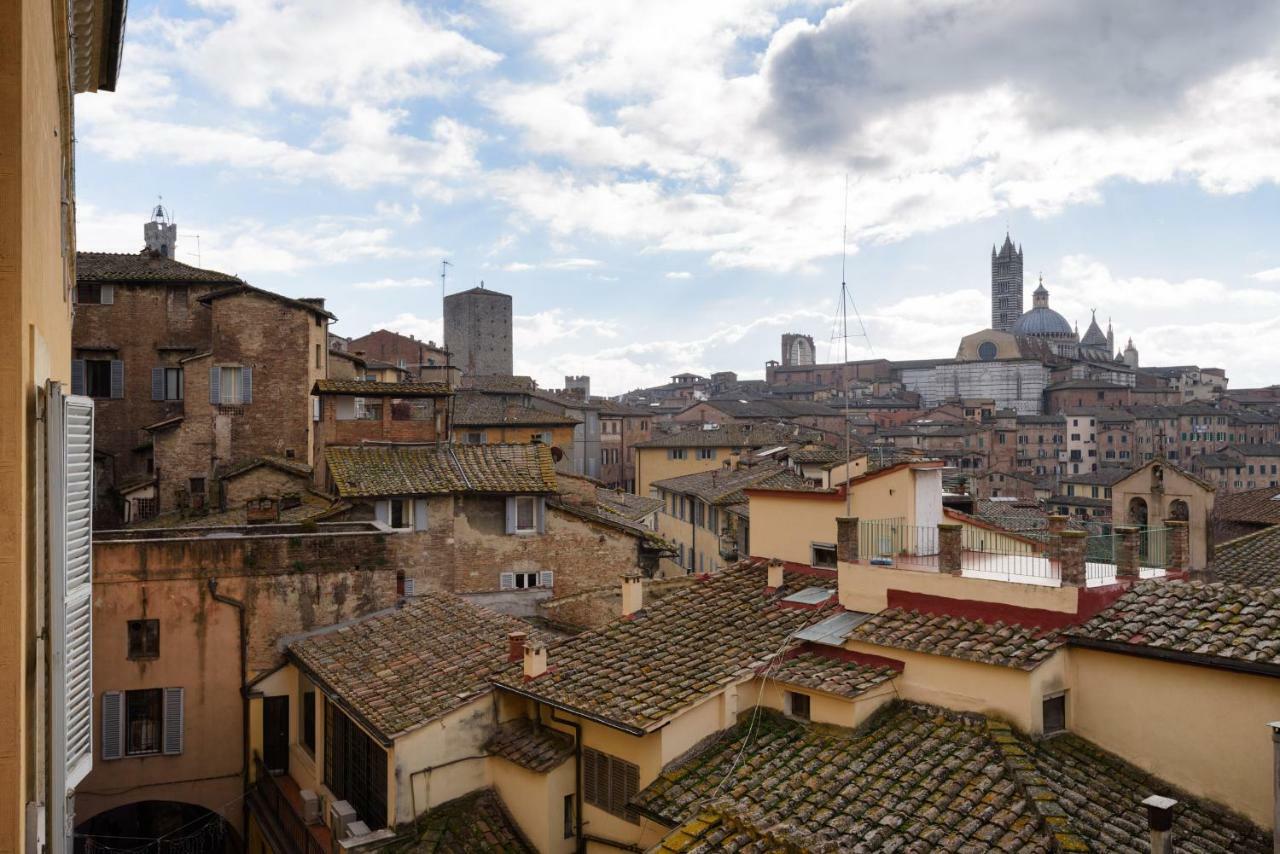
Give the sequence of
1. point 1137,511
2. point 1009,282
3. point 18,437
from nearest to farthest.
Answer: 1. point 18,437
2. point 1137,511
3. point 1009,282

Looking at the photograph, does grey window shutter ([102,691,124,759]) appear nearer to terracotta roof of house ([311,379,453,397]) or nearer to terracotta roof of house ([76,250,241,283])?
terracotta roof of house ([311,379,453,397])

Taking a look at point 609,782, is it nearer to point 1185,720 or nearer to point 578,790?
point 578,790

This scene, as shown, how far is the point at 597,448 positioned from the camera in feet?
215

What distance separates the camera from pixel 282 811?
15.7 metres

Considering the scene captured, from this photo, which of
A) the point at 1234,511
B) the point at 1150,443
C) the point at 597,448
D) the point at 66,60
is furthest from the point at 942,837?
the point at 1150,443

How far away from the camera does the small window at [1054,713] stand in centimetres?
1018

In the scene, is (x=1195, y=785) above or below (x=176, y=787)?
above

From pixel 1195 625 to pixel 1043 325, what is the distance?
144 metres

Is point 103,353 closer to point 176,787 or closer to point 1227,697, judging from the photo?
point 176,787

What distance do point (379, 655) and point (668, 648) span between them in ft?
17.4

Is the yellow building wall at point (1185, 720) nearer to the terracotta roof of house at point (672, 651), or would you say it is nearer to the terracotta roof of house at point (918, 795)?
the terracotta roof of house at point (918, 795)

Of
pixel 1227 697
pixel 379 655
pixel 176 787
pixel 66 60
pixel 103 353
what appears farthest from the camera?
pixel 103 353

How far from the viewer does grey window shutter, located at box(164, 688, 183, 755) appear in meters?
17.0

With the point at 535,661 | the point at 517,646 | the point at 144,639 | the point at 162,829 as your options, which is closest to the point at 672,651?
the point at 535,661
